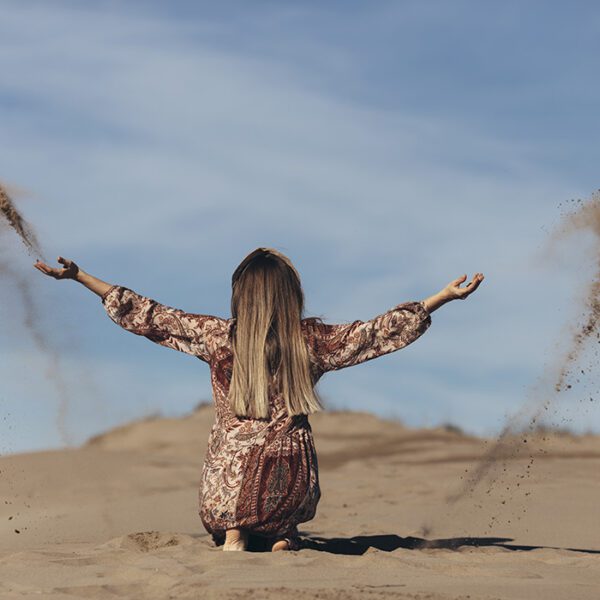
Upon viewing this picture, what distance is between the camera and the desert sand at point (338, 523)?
5988mm

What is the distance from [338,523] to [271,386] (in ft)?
9.94

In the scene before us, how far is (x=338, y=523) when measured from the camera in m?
9.94

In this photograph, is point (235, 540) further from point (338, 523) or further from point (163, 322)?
point (338, 523)

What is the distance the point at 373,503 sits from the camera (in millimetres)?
11430

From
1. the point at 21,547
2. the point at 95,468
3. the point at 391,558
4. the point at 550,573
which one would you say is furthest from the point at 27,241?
the point at 95,468

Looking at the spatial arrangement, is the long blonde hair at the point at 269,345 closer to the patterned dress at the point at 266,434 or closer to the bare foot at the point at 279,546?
the patterned dress at the point at 266,434

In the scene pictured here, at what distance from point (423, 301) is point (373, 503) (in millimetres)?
4376

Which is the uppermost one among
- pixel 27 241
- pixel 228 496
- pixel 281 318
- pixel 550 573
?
pixel 27 241

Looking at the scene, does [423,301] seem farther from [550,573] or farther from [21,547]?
[21,547]

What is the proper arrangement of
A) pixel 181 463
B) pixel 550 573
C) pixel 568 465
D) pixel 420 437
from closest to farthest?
pixel 550 573 → pixel 568 465 → pixel 181 463 → pixel 420 437

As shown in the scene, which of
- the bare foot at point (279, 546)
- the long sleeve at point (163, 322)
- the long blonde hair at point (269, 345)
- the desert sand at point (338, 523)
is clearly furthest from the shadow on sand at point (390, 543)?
the long sleeve at point (163, 322)

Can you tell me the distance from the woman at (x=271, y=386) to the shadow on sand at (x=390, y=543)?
2.75 feet

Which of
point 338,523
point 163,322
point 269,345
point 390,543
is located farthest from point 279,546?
point 338,523

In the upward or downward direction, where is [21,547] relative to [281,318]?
downward
